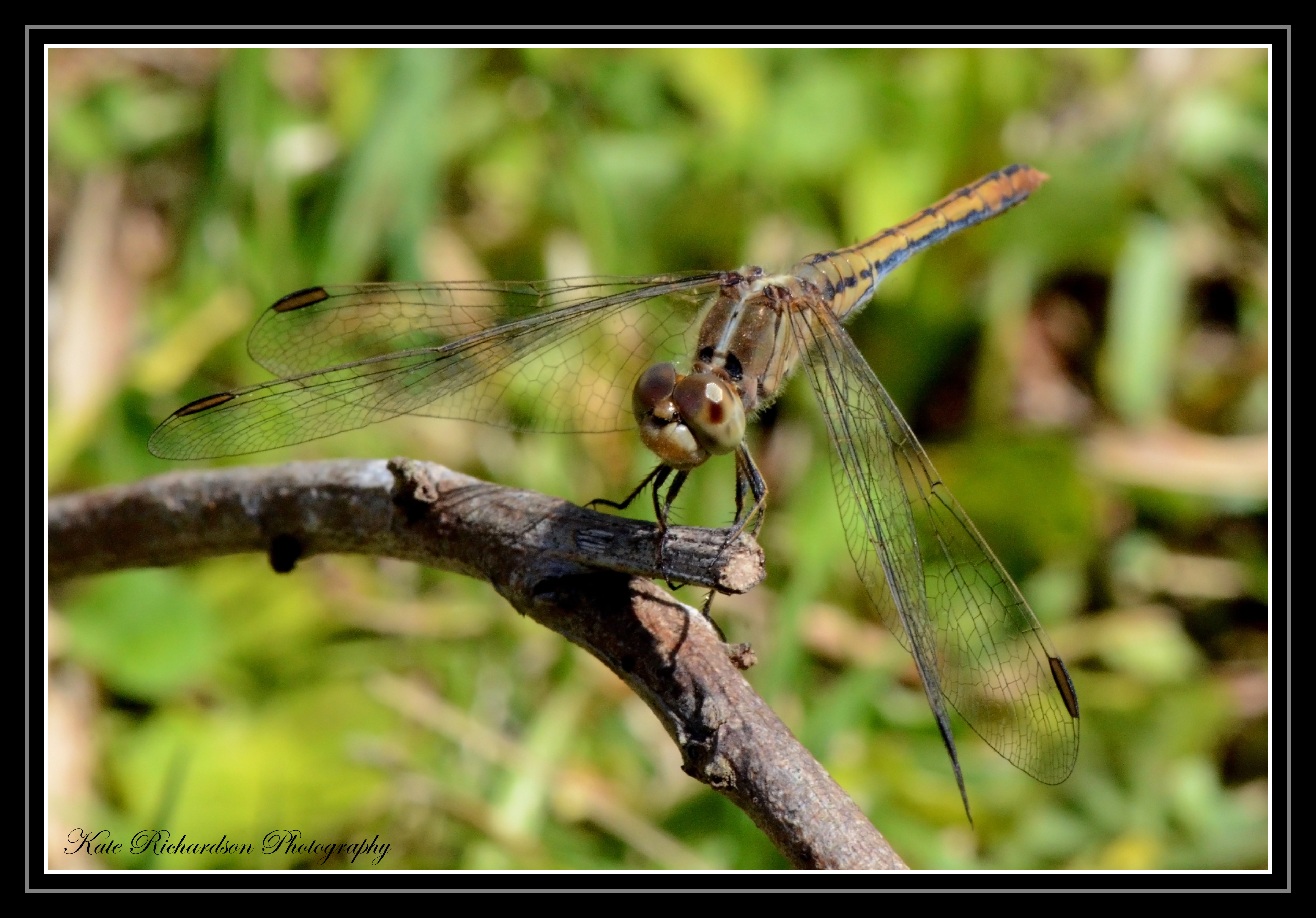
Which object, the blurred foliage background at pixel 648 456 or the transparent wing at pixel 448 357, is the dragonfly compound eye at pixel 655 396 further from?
the blurred foliage background at pixel 648 456

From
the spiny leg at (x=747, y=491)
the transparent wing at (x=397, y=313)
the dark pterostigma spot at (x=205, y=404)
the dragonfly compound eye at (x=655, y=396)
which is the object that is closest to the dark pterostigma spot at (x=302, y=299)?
the transparent wing at (x=397, y=313)

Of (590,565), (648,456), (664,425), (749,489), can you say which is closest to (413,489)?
(590,565)

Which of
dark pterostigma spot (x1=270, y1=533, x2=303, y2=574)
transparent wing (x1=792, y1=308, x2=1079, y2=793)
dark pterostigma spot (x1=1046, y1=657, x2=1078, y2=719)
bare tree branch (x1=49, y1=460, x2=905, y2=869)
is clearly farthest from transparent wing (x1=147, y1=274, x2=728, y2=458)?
dark pterostigma spot (x1=1046, y1=657, x2=1078, y2=719)

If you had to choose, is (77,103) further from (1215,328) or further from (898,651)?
(1215,328)

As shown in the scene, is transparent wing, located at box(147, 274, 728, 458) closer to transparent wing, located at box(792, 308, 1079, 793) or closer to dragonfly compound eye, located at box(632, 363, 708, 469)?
dragonfly compound eye, located at box(632, 363, 708, 469)

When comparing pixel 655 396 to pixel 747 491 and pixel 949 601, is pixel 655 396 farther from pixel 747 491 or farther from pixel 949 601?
pixel 949 601

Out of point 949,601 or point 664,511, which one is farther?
point 949,601
